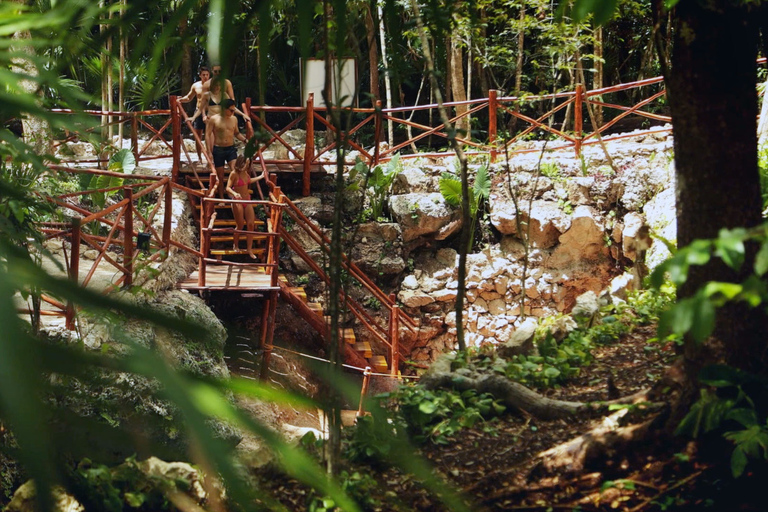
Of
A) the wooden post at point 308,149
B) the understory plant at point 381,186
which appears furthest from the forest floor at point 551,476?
the wooden post at point 308,149

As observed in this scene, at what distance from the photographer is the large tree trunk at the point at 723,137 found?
2451mm

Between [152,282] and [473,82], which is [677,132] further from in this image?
[473,82]

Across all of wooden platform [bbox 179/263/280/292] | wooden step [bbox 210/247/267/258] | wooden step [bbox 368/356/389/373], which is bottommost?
wooden step [bbox 368/356/389/373]

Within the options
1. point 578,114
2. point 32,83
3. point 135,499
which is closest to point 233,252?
point 32,83

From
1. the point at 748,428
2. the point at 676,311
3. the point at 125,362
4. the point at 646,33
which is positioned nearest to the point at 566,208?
the point at 646,33

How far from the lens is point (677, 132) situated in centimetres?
259

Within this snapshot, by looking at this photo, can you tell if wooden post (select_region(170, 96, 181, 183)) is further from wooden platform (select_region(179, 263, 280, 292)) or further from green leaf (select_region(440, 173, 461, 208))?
green leaf (select_region(440, 173, 461, 208))

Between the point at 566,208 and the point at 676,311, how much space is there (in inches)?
344

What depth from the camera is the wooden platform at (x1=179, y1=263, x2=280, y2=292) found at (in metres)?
7.12

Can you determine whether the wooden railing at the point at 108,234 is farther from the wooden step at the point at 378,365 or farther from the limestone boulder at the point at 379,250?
the limestone boulder at the point at 379,250

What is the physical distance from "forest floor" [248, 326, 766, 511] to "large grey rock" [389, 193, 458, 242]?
6372mm

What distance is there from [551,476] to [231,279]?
17.5 feet

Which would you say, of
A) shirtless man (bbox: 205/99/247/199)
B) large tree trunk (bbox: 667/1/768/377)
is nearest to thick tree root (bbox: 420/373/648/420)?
large tree trunk (bbox: 667/1/768/377)

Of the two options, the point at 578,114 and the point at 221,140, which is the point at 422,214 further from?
the point at 221,140
